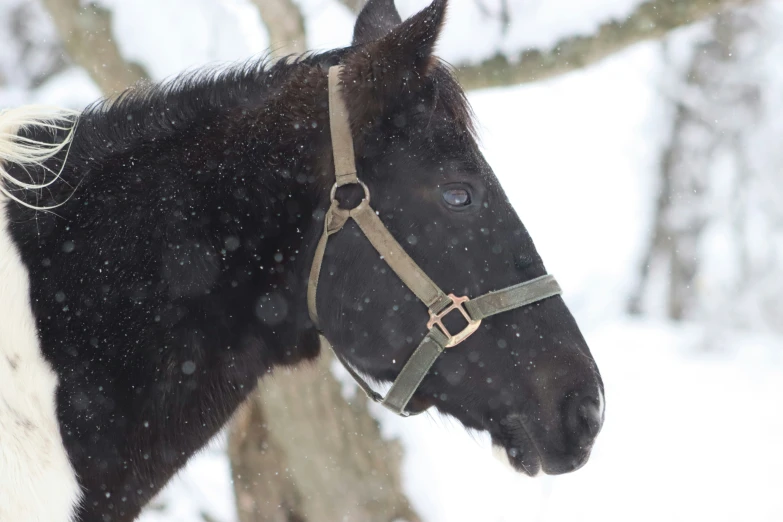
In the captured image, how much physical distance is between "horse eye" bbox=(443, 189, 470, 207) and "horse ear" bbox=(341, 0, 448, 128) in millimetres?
295

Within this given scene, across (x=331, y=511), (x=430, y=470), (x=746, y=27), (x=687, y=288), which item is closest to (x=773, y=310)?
(x=687, y=288)

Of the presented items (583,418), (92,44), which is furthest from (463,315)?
(92,44)

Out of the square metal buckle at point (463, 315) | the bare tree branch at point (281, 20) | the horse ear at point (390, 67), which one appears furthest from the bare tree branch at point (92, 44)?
the square metal buckle at point (463, 315)

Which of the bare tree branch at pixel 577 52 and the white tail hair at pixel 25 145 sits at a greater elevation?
the white tail hair at pixel 25 145

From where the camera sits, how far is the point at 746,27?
8.34 metres

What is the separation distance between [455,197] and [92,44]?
2912 mm

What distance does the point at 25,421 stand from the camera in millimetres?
1640

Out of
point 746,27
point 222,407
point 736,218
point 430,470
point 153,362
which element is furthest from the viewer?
point 736,218

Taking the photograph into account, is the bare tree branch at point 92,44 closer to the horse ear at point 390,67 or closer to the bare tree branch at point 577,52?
the bare tree branch at point 577,52

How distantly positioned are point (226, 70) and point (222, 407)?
100 centimetres

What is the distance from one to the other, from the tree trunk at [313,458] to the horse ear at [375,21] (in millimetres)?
2021

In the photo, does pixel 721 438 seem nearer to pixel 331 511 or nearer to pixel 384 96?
pixel 331 511

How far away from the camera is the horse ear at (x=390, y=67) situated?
71.8 inches

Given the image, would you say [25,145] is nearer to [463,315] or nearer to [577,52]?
[463,315]
